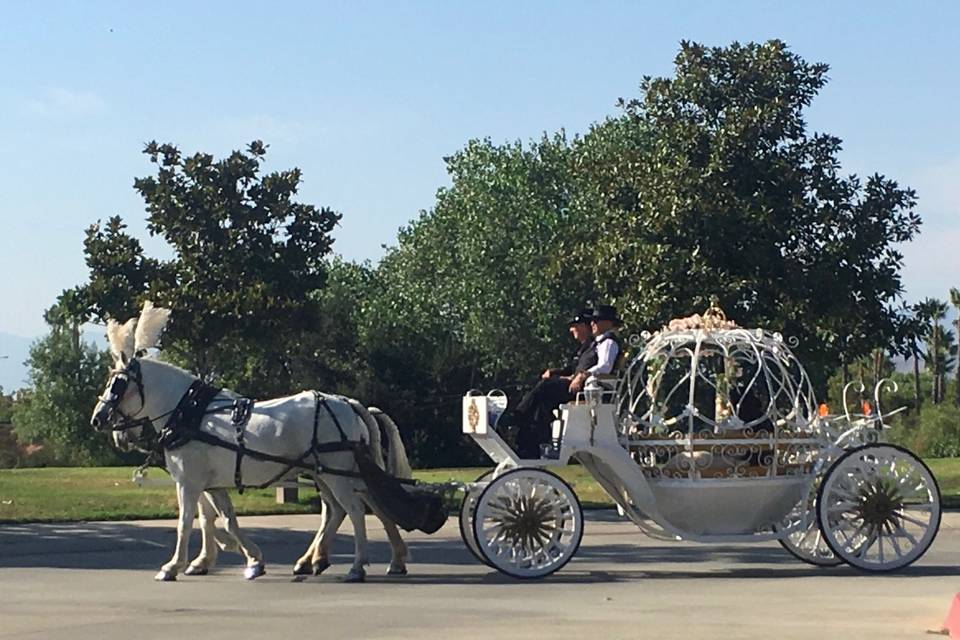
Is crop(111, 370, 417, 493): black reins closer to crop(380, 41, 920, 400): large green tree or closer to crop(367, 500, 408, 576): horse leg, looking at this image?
crop(367, 500, 408, 576): horse leg

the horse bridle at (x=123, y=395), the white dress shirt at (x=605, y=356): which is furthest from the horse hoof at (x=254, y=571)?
the white dress shirt at (x=605, y=356)

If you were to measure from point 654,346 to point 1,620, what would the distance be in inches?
255

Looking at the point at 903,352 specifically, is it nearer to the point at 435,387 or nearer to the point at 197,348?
the point at 197,348

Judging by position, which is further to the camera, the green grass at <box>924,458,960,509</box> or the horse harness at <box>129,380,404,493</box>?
the green grass at <box>924,458,960,509</box>

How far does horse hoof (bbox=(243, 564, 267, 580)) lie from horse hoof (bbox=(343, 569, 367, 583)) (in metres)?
0.84

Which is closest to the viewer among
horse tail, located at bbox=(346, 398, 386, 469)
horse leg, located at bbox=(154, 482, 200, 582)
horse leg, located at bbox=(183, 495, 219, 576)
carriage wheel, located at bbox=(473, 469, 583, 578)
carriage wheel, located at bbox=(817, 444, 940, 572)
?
carriage wheel, located at bbox=(473, 469, 583, 578)

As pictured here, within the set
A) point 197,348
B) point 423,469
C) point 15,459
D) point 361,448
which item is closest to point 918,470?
point 361,448

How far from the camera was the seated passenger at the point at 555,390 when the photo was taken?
1496 cm

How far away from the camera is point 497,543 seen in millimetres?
14750

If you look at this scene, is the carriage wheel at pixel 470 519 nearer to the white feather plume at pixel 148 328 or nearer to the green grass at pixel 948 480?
the white feather plume at pixel 148 328

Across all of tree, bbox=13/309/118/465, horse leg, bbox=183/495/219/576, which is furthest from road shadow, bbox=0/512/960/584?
tree, bbox=13/309/118/465

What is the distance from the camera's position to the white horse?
15156 mm

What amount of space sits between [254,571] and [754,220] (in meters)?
11.6

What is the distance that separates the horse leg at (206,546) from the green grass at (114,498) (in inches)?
171
